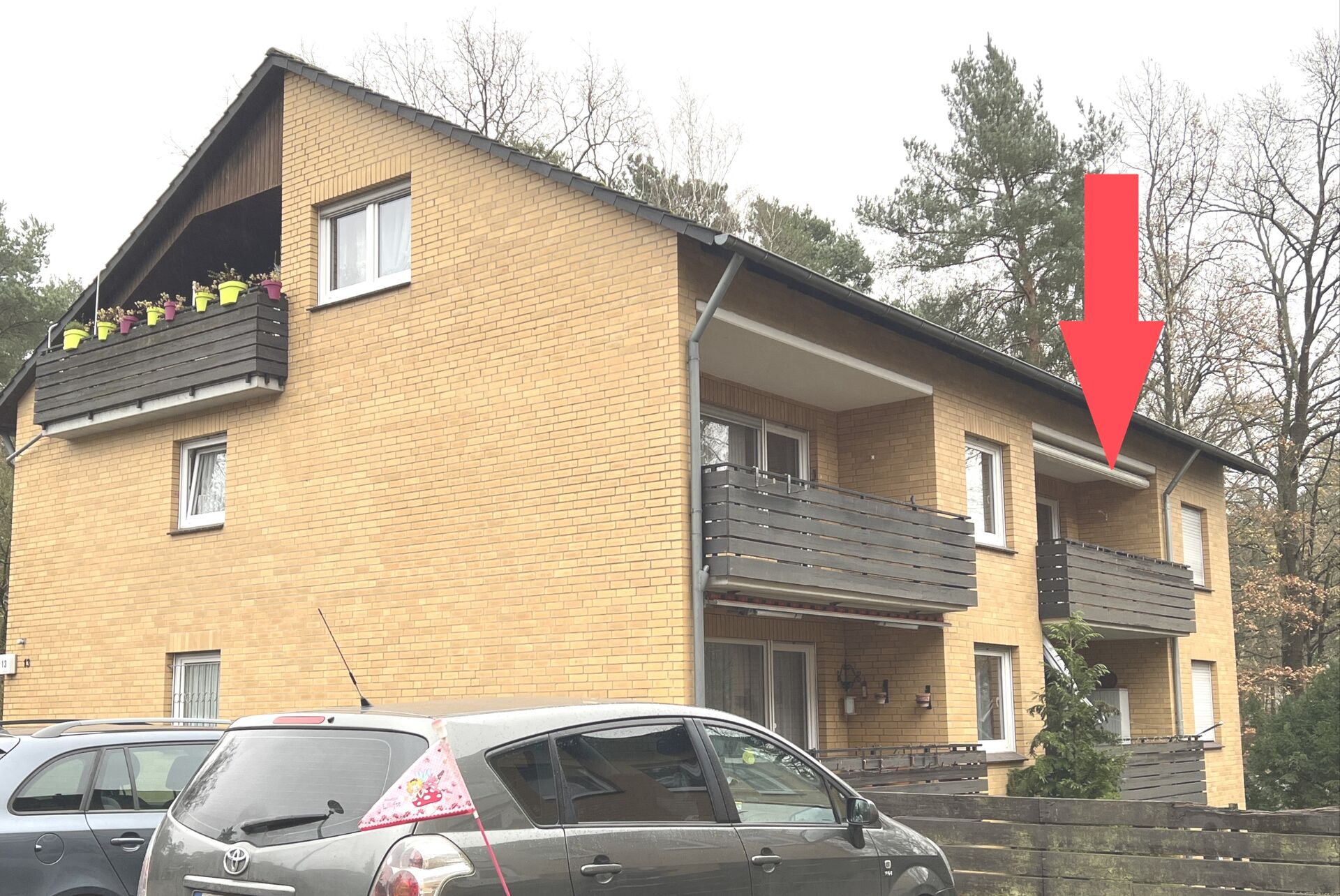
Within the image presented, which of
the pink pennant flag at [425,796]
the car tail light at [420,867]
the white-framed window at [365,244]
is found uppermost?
the white-framed window at [365,244]

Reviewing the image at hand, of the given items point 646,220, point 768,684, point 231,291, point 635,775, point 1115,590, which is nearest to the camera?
point 635,775

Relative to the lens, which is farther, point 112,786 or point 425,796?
point 112,786

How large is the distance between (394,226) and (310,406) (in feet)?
7.08

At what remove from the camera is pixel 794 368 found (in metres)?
14.3

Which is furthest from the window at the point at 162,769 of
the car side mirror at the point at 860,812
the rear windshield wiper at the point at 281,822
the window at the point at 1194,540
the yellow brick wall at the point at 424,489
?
the window at the point at 1194,540

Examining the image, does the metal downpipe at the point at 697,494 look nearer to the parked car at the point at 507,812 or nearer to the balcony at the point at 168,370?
the parked car at the point at 507,812

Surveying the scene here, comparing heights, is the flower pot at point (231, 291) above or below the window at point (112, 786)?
above

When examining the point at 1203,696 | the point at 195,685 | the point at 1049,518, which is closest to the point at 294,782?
the point at 195,685

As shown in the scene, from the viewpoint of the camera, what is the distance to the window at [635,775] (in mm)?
5453

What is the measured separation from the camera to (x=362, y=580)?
45.6 ft

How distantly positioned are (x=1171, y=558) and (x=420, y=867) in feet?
61.1

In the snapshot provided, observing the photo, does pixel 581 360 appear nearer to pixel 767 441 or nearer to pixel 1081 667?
pixel 767 441

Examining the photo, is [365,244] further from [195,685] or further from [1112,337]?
[1112,337]

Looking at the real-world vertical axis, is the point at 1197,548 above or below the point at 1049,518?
below
